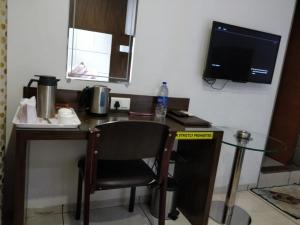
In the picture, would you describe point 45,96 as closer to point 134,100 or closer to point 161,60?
point 134,100

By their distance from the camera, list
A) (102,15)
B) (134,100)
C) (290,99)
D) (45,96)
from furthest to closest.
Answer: (290,99), (134,100), (102,15), (45,96)

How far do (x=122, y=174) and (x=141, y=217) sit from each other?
0.63m

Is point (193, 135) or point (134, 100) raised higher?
point (134, 100)

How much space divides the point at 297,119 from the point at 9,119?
2.81 metres

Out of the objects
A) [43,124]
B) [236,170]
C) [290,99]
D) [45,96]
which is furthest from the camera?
[290,99]

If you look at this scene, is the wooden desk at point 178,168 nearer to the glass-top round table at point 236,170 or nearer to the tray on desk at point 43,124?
the tray on desk at point 43,124

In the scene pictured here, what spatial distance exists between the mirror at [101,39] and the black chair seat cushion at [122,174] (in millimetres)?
594

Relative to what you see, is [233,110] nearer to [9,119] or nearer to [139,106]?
[139,106]

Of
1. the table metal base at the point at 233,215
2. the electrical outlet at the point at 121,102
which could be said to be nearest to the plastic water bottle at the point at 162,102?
the electrical outlet at the point at 121,102

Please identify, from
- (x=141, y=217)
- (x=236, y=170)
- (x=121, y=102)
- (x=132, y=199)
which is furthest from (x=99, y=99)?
(x=236, y=170)

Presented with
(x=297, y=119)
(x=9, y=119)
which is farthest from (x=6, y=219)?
(x=297, y=119)

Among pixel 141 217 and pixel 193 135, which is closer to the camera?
pixel 193 135

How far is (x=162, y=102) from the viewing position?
1842 millimetres

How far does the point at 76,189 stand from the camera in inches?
71.6
